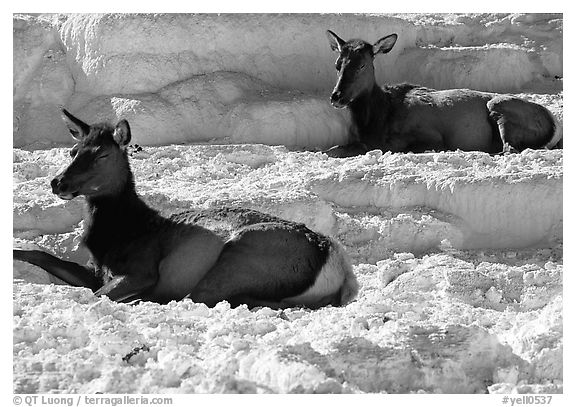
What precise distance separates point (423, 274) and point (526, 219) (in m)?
2.35

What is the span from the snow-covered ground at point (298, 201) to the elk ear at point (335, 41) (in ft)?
2.49

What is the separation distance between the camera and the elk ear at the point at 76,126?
31.1 feet

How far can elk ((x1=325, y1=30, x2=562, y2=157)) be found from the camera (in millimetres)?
14039

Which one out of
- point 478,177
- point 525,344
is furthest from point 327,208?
point 525,344

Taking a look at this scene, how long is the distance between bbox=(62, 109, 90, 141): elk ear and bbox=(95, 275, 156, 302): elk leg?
59.2 inches

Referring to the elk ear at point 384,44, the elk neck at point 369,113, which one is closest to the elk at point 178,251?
the elk neck at point 369,113

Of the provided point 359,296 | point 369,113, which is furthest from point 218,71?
point 359,296

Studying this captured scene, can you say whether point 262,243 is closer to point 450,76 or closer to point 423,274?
point 423,274

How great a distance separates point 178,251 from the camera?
29.9 feet

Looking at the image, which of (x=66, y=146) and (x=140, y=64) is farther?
(x=140, y=64)

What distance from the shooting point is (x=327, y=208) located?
1089 cm

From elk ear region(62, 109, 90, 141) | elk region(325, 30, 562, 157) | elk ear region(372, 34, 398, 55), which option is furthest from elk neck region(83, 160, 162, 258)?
elk ear region(372, 34, 398, 55)

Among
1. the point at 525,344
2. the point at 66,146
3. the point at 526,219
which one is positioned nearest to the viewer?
the point at 525,344

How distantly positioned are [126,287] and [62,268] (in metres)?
0.79
